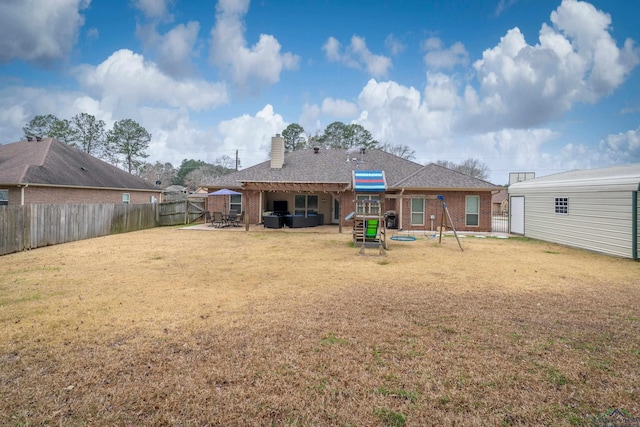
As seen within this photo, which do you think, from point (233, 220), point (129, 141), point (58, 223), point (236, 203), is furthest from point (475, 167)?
point (58, 223)

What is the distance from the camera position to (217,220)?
765 inches

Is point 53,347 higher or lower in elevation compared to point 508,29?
lower

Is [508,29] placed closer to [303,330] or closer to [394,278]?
[394,278]

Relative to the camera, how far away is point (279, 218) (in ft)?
56.1

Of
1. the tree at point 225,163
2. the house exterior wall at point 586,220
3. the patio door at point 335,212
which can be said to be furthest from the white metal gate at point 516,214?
the tree at point 225,163

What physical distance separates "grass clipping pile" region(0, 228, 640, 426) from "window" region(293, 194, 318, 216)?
1311cm

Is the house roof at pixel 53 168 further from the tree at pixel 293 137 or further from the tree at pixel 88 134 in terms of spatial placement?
the tree at pixel 293 137

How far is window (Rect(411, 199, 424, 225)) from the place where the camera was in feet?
56.0

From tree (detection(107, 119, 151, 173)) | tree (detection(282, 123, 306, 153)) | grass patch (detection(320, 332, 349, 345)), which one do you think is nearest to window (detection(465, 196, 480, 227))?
grass patch (detection(320, 332, 349, 345))

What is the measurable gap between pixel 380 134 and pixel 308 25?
2123 centimetres

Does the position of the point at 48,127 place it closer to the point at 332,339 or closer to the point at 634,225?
the point at 332,339

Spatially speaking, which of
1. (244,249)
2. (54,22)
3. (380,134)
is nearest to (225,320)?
(244,249)

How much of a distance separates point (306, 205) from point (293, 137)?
21560mm

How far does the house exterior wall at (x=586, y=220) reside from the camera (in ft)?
31.7
